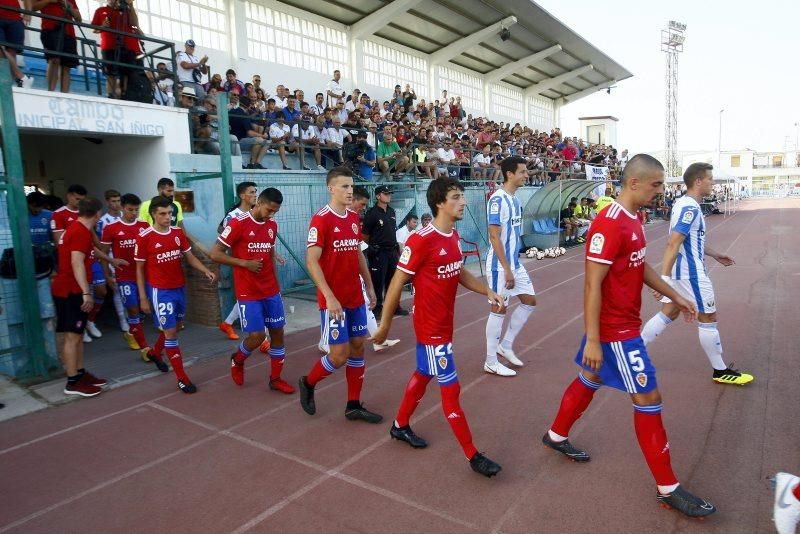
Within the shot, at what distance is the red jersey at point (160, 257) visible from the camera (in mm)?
5559

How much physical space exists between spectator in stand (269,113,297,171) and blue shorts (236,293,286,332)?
261 inches

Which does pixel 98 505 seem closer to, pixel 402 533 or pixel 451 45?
pixel 402 533

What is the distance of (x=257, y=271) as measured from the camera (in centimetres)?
511

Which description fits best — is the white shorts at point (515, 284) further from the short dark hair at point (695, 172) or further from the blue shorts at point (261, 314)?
the blue shorts at point (261, 314)

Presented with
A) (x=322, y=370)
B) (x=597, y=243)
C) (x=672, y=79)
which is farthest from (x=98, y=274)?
(x=672, y=79)

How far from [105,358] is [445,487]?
17.6ft

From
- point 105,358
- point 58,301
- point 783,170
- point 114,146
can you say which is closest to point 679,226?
point 58,301

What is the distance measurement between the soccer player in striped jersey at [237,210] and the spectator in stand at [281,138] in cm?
431

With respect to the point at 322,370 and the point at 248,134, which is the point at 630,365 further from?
the point at 248,134

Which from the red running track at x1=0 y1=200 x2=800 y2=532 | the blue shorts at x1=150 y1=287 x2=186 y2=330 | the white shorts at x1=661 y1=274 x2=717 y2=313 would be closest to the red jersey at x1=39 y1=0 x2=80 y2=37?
the blue shorts at x1=150 y1=287 x2=186 y2=330

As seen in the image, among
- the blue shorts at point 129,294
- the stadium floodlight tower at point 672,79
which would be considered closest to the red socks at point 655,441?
the blue shorts at point 129,294

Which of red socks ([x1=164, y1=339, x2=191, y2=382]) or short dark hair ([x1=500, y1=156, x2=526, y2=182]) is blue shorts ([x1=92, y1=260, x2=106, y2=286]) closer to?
red socks ([x1=164, y1=339, x2=191, y2=382])

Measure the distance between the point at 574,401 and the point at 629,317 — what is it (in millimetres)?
761

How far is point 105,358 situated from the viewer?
6859 millimetres
